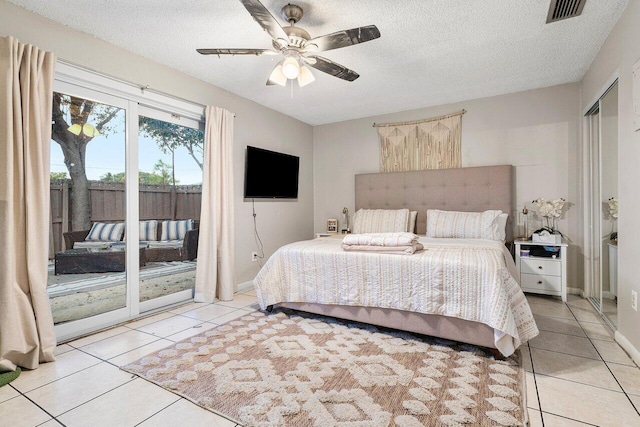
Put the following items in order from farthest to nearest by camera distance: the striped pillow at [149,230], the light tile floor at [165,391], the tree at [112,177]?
the striped pillow at [149,230] < the tree at [112,177] < the light tile floor at [165,391]

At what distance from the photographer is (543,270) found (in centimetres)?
338

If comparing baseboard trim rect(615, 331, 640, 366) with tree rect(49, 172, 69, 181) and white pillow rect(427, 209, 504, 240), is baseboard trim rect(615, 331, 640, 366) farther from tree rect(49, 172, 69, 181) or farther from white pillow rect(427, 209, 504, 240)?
tree rect(49, 172, 69, 181)

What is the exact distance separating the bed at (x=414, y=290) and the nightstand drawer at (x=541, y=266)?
734 mm

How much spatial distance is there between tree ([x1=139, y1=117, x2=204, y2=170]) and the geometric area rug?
2000 millimetres

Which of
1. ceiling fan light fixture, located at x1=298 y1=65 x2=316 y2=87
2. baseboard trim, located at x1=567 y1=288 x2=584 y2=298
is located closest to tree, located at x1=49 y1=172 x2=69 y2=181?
ceiling fan light fixture, located at x1=298 y1=65 x2=316 y2=87

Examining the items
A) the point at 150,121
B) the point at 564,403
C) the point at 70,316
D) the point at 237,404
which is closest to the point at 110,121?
the point at 150,121

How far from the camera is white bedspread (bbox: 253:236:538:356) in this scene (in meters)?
2.01

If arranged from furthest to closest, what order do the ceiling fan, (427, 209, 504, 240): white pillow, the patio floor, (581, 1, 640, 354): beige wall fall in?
(427, 209, 504, 240): white pillow
the patio floor
(581, 1, 640, 354): beige wall
the ceiling fan

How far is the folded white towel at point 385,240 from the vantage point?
246cm

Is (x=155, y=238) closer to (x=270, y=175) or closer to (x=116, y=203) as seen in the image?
(x=116, y=203)

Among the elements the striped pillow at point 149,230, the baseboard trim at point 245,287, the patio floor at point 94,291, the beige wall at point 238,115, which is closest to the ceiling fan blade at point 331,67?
the beige wall at point 238,115

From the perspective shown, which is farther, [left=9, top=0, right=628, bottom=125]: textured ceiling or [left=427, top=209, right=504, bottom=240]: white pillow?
[left=427, top=209, right=504, bottom=240]: white pillow

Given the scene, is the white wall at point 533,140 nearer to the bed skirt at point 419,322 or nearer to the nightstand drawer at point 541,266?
the nightstand drawer at point 541,266

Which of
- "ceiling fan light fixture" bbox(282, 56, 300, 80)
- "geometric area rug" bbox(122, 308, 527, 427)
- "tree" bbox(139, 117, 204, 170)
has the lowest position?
"geometric area rug" bbox(122, 308, 527, 427)
